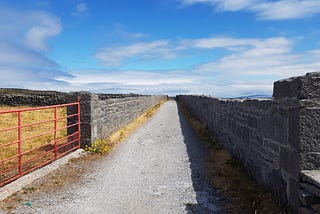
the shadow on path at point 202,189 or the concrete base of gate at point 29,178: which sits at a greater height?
the concrete base of gate at point 29,178

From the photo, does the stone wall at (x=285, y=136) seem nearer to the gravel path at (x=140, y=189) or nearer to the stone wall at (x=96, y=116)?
the gravel path at (x=140, y=189)

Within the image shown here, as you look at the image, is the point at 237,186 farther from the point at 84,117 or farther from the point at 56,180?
the point at 84,117

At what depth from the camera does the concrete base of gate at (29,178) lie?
585cm

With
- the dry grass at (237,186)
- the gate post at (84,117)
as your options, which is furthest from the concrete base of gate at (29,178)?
the dry grass at (237,186)

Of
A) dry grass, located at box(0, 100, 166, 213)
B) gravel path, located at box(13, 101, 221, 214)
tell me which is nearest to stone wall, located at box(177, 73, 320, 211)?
gravel path, located at box(13, 101, 221, 214)

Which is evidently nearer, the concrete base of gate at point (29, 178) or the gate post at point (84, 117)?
the concrete base of gate at point (29, 178)

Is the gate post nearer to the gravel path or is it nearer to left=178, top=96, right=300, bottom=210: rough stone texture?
the gravel path

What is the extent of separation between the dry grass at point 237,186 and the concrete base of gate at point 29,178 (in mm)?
3385

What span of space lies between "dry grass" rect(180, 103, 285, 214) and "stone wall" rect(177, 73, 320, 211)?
15 cm

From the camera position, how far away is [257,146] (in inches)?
241

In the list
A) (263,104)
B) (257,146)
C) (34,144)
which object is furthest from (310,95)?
(34,144)

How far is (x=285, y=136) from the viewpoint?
4.68m

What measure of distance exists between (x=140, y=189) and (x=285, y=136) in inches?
110

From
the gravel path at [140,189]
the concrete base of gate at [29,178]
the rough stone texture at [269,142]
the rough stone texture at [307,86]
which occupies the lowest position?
the gravel path at [140,189]
